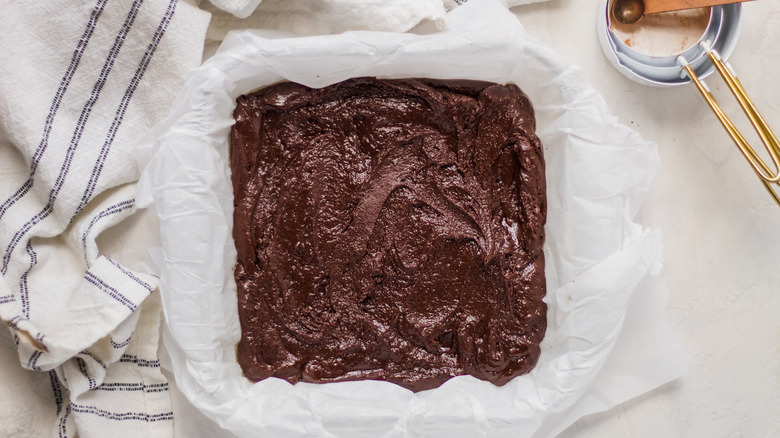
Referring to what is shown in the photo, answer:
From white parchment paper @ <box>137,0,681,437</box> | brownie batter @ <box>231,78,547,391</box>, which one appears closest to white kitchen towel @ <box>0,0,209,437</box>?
white parchment paper @ <box>137,0,681,437</box>

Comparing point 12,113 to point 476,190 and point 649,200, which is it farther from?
point 649,200

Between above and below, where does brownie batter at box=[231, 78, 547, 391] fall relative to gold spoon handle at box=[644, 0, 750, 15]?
below

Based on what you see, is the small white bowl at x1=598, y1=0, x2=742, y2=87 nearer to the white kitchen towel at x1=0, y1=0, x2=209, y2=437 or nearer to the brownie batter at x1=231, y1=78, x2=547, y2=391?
the brownie batter at x1=231, y1=78, x2=547, y2=391

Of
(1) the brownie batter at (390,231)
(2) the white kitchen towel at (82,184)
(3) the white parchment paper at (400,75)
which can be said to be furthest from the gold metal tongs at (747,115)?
(2) the white kitchen towel at (82,184)

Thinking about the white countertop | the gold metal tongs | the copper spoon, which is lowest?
the white countertop

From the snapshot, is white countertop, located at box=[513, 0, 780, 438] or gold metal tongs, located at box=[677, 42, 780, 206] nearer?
gold metal tongs, located at box=[677, 42, 780, 206]

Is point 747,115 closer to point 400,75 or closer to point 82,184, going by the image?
point 400,75
